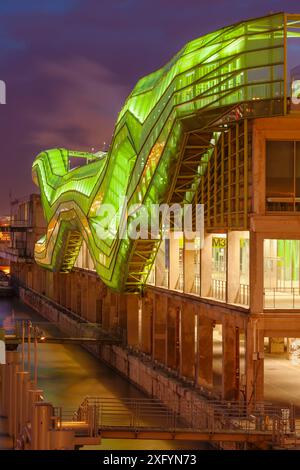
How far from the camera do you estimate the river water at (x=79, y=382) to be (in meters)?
33.9

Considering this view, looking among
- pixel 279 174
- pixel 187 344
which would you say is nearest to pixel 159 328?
pixel 187 344

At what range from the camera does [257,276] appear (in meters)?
32.2

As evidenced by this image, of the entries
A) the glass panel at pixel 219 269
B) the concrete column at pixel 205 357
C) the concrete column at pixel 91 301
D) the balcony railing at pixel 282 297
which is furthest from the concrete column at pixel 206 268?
the concrete column at pixel 91 301

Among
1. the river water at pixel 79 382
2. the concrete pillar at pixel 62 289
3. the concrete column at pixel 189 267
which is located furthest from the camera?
the concrete pillar at pixel 62 289

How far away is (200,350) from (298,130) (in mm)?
11306

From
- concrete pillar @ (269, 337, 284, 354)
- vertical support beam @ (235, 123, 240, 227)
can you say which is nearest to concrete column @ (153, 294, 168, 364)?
concrete pillar @ (269, 337, 284, 354)

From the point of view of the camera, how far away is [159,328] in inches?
1829

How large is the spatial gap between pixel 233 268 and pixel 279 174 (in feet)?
14.2

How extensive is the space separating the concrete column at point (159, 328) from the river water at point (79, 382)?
7.57 ft

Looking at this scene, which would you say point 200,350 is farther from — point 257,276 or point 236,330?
point 257,276

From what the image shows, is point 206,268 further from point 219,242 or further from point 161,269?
point 161,269

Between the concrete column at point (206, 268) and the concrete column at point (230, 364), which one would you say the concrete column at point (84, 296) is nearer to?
the concrete column at point (206, 268)
